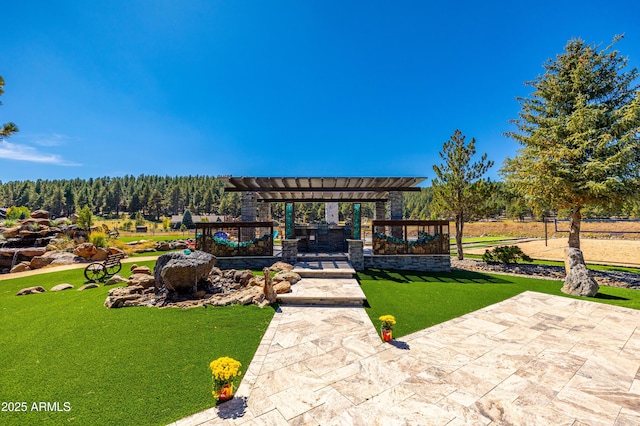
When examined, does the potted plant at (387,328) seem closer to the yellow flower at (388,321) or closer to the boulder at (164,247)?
the yellow flower at (388,321)

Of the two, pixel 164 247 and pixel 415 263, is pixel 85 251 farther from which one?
pixel 415 263

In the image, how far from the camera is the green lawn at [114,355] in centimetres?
334

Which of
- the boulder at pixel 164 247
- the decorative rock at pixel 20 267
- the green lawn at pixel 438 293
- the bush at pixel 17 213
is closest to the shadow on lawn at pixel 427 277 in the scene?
the green lawn at pixel 438 293

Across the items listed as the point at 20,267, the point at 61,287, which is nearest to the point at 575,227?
the point at 61,287

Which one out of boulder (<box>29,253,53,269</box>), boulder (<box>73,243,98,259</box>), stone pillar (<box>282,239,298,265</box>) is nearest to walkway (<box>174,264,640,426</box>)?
stone pillar (<box>282,239,298,265</box>)

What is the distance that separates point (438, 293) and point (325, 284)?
12.9 feet

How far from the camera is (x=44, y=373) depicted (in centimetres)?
401

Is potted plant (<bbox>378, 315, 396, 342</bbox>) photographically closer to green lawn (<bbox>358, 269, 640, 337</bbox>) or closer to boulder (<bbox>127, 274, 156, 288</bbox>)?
green lawn (<bbox>358, 269, 640, 337</bbox>)

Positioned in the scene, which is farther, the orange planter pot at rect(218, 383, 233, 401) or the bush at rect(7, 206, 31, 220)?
the bush at rect(7, 206, 31, 220)

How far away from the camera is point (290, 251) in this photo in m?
12.4

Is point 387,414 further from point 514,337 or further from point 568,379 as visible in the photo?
point 514,337

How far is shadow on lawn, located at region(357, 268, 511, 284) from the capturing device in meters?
10.7

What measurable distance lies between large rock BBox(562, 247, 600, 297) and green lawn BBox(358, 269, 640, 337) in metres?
0.29

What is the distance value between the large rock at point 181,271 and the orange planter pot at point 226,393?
5185mm
